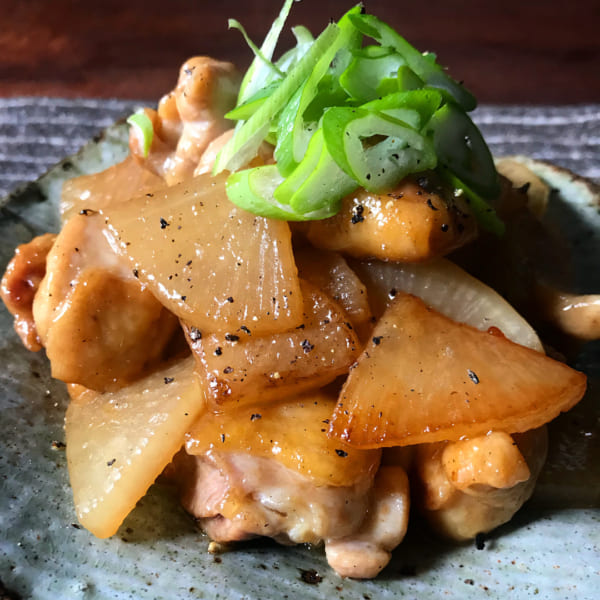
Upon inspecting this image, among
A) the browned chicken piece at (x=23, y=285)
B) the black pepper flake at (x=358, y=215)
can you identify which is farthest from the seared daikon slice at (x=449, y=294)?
the browned chicken piece at (x=23, y=285)

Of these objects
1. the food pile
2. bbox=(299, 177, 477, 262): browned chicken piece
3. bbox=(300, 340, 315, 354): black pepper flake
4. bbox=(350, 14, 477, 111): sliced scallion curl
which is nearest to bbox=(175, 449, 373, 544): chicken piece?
the food pile

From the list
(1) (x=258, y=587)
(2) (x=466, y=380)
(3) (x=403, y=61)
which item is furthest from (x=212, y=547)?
(3) (x=403, y=61)

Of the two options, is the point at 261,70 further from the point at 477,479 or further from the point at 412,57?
the point at 477,479

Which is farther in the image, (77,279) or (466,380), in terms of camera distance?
(77,279)

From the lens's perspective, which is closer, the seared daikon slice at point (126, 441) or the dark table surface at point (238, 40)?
the seared daikon slice at point (126, 441)

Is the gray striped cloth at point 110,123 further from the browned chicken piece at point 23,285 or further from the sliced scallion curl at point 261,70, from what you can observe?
the sliced scallion curl at point 261,70

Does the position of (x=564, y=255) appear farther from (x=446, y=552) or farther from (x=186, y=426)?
(x=186, y=426)
